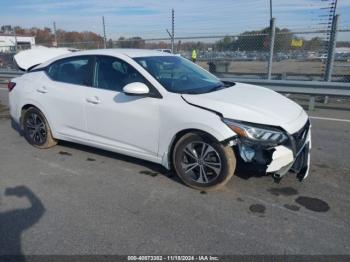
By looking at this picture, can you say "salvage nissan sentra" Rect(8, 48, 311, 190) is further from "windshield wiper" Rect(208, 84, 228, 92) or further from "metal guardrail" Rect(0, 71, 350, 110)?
"metal guardrail" Rect(0, 71, 350, 110)

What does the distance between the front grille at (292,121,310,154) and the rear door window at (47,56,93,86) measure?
9.37ft

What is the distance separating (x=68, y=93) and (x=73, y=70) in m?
0.38

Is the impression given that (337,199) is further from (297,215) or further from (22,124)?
(22,124)

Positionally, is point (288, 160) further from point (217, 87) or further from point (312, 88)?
point (312, 88)

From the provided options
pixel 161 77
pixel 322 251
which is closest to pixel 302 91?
pixel 161 77

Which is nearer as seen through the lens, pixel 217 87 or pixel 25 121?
pixel 217 87

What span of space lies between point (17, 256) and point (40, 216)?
0.69m

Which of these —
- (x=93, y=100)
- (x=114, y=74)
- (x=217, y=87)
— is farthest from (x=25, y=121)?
(x=217, y=87)

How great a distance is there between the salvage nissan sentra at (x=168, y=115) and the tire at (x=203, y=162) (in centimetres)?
1

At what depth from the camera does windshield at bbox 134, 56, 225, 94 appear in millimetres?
4474

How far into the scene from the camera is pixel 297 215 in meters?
3.59

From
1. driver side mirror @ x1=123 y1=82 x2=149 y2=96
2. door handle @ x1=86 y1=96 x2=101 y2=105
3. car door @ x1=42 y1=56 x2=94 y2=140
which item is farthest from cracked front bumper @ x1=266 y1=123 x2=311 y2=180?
car door @ x1=42 y1=56 x2=94 y2=140

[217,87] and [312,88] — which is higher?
[217,87]

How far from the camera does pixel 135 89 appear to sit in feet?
13.9
